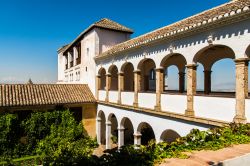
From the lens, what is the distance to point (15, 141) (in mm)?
16703

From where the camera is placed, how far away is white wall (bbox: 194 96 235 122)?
28.2 feet

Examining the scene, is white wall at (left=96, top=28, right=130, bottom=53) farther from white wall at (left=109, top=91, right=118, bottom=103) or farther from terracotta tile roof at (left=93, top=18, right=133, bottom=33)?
white wall at (left=109, top=91, right=118, bottom=103)

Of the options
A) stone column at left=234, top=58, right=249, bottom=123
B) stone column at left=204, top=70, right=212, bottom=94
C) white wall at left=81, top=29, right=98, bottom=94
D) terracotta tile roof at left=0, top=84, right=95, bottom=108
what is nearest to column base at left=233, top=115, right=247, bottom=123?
stone column at left=234, top=58, right=249, bottom=123

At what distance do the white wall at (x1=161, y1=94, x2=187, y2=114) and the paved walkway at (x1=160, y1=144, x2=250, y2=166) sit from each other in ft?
15.9

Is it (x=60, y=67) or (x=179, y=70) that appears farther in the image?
(x=60, y=67)

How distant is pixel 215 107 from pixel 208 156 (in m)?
4.38

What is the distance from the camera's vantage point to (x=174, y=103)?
11.2m

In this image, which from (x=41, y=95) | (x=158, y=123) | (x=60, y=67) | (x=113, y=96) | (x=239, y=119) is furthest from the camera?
(x=60, y=67)

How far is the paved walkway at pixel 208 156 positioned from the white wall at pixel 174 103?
484 cm

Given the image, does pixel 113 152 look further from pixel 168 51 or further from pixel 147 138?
pixel 147 138

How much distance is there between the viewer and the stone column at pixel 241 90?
8102 millimetres

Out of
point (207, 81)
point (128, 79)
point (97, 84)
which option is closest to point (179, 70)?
point (207, 81)

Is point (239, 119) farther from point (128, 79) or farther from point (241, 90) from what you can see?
point (128, 79)

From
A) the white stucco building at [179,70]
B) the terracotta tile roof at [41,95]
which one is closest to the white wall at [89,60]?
the white stucco building at [179,70]
